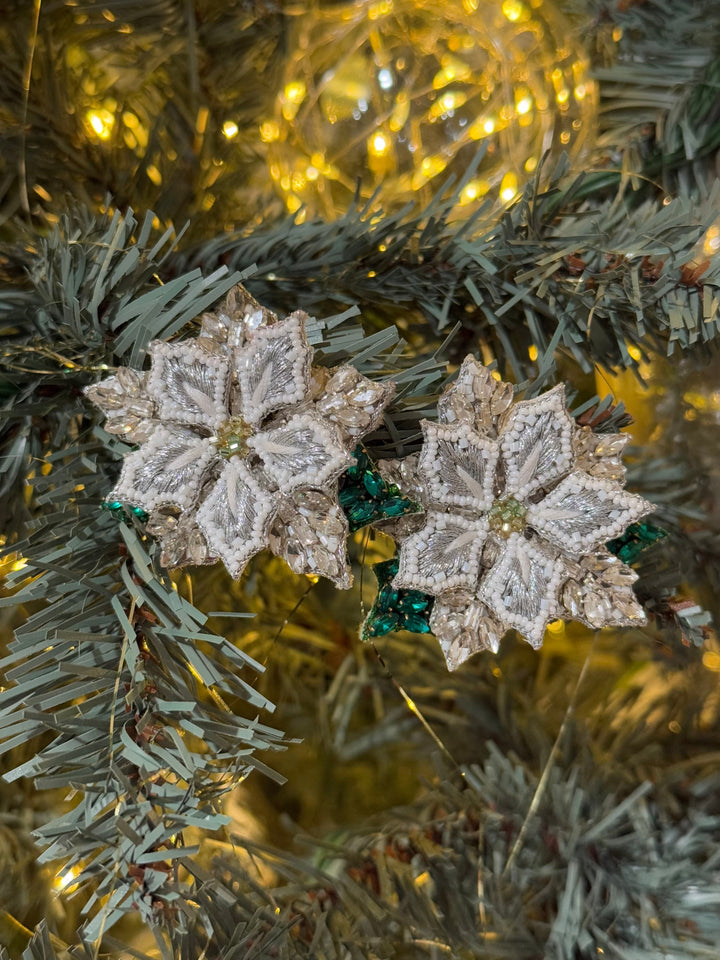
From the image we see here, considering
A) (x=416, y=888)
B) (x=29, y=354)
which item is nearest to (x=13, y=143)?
(x=29, y=354)

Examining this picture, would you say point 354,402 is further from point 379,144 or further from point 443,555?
point 379,144

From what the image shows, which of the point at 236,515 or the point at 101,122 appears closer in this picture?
the point at 236,515

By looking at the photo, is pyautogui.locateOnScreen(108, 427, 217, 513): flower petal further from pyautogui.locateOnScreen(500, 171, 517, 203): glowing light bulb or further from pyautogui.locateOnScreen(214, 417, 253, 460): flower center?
pyautogui.locateOnScreen(500, 171, 517, 203): glowing light bulb

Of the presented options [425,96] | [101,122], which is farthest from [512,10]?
[101,122]

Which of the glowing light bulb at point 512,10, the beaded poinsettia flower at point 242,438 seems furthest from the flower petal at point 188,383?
the glowing light bulb at point 512,10

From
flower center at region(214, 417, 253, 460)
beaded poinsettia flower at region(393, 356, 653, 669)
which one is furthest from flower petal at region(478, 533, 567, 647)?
flower center at region(214, 417, 253, 460)

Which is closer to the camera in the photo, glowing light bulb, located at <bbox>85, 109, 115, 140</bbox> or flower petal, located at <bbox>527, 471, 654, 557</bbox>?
flower petal, located at <bbox>527, 471, 654, 557</bbox>

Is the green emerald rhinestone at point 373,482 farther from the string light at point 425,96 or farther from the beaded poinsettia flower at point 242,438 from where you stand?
the string light at point 425,96

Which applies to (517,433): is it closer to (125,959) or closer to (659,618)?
(659,618)
